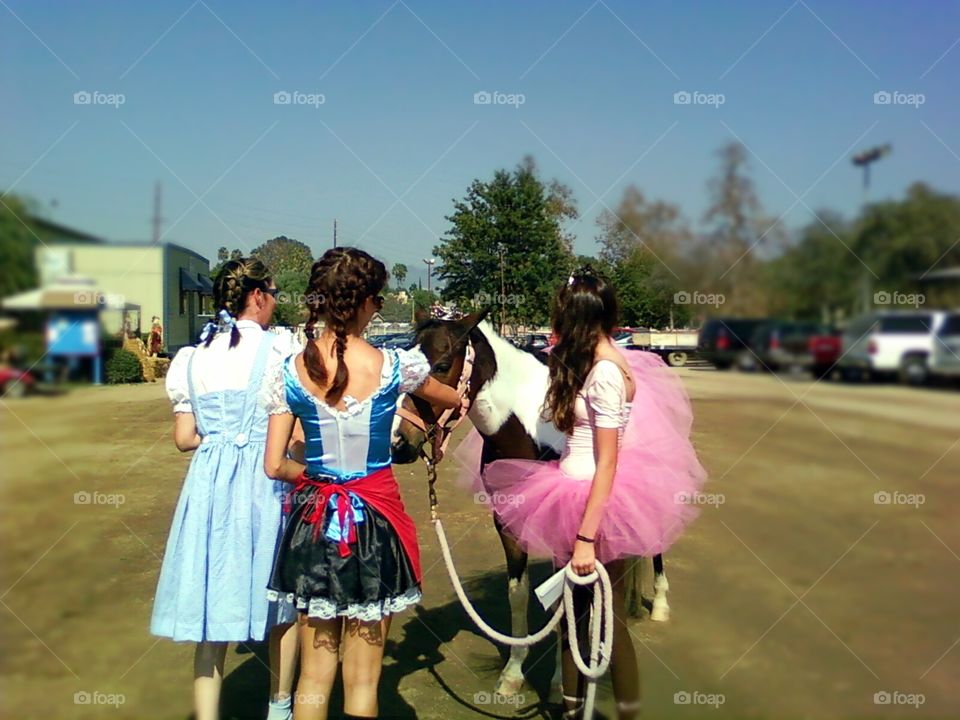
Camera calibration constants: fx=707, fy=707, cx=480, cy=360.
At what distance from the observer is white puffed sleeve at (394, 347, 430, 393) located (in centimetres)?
247

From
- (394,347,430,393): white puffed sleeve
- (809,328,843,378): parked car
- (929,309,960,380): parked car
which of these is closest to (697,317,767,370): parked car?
(809,328,843,378): parked car

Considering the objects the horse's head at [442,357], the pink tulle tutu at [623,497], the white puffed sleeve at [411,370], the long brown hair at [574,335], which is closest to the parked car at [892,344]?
the pink tulle tutu at [623,497]

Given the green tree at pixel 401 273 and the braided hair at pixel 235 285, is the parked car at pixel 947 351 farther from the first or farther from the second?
the braided hair at pixel 235 285

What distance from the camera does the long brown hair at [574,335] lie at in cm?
276

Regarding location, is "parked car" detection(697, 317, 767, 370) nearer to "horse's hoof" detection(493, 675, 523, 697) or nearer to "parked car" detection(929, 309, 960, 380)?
"parked car" detection(929, 309, 960, 380)

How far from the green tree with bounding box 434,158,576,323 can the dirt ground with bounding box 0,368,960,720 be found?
59.3 inches

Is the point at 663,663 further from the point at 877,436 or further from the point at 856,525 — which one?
the point at 877,436

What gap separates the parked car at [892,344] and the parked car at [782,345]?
157mm

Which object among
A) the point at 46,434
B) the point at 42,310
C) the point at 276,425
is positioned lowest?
the point at 46,434

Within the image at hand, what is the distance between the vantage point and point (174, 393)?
296 centimetres

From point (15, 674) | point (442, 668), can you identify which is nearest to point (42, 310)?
point (15, 674)

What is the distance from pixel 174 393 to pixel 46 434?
3.14ft

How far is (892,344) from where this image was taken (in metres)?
3.16

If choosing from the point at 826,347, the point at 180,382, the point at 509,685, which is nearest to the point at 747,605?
the point at 509,685
